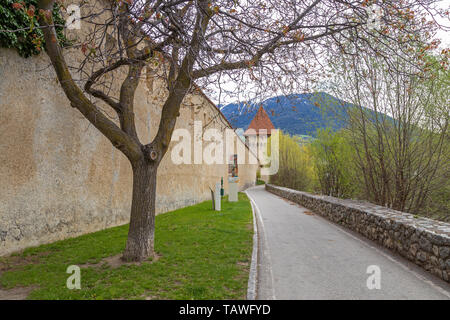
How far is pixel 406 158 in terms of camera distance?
30.7 ft

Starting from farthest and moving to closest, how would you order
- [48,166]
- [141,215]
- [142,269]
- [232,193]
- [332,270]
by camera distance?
[232,193], [48,166], [141,215], [332,270], [142,269]

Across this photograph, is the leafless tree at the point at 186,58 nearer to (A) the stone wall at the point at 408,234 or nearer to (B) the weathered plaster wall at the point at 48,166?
(B) the weathered plaster wall at the point at 48,166

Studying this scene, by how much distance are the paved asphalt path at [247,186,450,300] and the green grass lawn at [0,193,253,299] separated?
0.60 meters

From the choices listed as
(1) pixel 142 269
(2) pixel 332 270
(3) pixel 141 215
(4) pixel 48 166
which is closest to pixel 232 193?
(4) pixel 48 166

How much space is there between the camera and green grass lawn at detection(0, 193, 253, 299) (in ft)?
14.0

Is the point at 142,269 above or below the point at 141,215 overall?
below

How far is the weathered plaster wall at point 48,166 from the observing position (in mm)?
5980

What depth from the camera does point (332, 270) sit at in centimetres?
551

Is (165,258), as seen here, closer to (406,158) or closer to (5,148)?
(5,148)

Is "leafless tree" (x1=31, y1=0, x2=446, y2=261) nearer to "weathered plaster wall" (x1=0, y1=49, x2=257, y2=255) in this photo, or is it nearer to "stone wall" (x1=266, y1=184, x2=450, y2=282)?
"weathered plaster wall" (x1=0, y1=49, x2=257, y2=255)

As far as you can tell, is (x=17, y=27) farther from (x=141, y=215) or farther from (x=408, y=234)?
(x=408, y=234)

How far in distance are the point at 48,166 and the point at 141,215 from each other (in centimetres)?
301

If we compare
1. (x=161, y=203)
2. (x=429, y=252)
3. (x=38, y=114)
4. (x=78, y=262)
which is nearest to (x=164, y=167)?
(x=161, y=203)

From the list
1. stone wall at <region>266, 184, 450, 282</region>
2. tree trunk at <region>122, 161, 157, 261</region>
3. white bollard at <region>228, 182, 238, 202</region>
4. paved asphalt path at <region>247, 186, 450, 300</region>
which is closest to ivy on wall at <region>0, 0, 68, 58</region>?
tree trunk at <region>122, 161, 157, 261</region>
